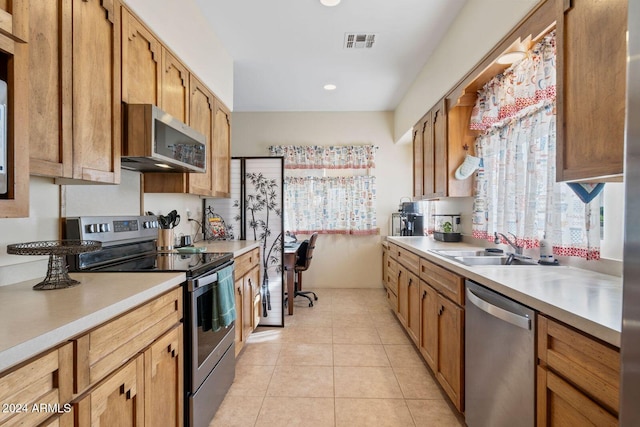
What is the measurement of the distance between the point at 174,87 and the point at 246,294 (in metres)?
1.73

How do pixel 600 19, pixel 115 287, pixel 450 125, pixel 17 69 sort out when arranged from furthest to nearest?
pixel 450 125 < pixel 115 287 < pixel 600 19 < pixel 17 69

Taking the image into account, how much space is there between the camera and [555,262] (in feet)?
5.71

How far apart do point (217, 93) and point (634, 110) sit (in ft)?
9.64

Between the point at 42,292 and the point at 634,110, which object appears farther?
the point at 42,292

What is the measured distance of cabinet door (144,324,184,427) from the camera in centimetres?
120

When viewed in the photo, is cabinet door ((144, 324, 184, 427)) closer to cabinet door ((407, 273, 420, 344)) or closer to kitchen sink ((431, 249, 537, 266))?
kitchen sink ((431, 249, 537, 266))

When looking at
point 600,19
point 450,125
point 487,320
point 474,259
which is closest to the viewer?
point 600,19

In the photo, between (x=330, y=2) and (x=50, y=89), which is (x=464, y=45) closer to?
(x=330, y=2)

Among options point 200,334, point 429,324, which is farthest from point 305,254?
point 200,334

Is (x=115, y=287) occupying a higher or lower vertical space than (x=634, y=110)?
lower

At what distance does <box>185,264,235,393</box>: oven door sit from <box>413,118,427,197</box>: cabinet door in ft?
8.80

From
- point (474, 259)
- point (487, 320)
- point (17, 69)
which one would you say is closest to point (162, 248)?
point (17, 69)

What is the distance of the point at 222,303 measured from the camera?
1.79 m

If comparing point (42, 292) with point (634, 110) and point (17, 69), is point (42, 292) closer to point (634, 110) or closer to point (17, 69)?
point (17, 69)
